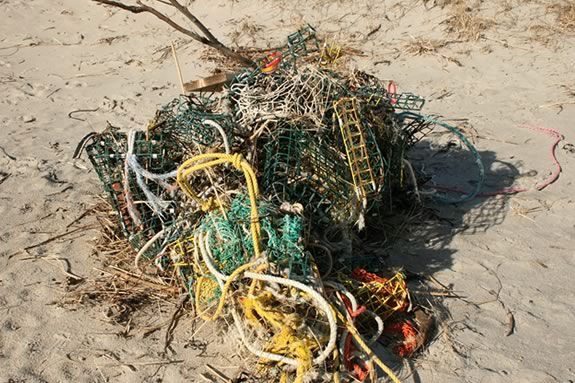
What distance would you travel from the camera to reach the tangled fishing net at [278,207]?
3121 mm

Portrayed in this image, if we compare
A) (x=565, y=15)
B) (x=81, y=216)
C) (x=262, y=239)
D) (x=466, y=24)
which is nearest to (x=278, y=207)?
(x=262, y=239)

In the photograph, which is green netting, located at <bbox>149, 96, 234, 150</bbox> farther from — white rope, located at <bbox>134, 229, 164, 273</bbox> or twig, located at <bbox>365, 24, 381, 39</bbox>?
twig, located at <bbox>365, 24, 381, 39</bbox>

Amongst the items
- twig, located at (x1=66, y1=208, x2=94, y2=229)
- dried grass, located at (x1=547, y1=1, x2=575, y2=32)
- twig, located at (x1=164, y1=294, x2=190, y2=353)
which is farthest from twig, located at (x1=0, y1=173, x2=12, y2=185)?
dried grass, located at (x1=547, y1=1, x2=575, y2=32)

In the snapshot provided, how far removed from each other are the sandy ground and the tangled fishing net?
301mm

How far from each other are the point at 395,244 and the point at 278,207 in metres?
1.14

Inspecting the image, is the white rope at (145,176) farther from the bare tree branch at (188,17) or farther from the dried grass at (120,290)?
the bare tree branch at (188,17)

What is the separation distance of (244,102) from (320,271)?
1.03 m

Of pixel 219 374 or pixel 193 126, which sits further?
pixel 193 126

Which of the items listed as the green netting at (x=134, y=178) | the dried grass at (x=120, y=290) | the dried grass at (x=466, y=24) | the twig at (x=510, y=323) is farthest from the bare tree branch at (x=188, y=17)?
the dried grass at (x=466, y=24)

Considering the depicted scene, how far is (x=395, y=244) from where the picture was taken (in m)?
4.22

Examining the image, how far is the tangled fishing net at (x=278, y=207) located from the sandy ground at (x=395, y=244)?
0.99ft

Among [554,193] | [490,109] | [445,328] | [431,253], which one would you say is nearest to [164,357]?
[445,328]

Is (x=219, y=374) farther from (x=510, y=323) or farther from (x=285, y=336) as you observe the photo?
(x=510, y=323)

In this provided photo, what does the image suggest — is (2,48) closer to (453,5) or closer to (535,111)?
(453,5)
